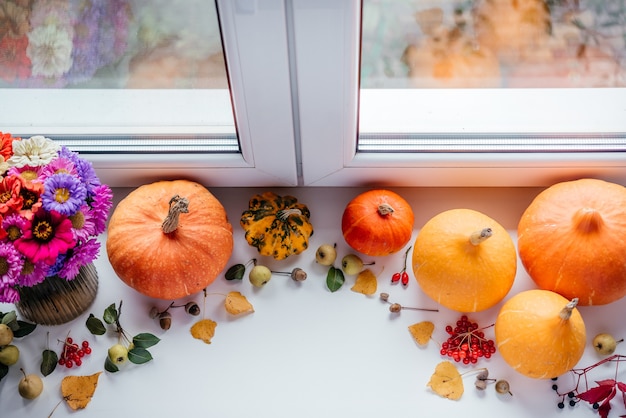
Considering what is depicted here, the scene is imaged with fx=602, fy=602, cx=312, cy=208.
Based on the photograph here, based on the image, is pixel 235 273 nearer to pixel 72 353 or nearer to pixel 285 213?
pixel 285 213

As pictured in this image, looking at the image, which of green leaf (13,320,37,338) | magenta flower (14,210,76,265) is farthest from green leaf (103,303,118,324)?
magenta flower (14,210,76,265)

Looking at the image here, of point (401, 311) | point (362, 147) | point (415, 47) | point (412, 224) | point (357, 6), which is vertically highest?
point (357, 6)

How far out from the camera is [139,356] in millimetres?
948

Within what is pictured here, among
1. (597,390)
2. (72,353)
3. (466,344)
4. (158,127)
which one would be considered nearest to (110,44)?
(158,127)

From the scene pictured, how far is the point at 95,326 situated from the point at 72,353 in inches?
2.1

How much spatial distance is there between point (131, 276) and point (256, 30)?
42 centimetres

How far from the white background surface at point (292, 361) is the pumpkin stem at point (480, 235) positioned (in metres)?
0.18

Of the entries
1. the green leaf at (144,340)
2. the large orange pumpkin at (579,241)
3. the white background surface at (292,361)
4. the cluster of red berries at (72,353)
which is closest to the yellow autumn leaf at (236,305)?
the white background surface at (292,361)

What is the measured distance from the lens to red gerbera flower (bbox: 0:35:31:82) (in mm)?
891

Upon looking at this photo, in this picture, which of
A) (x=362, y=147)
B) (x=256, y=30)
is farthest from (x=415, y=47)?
(x=256, y=30)

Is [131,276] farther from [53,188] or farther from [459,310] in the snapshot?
[459,310]

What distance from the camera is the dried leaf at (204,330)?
0.97m

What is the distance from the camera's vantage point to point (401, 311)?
1.00 metres

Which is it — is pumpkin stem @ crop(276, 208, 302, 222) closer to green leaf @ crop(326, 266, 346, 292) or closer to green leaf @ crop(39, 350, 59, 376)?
green leaf @ crop(326, 266, 346, 292)
